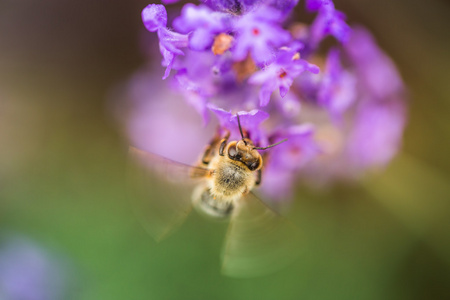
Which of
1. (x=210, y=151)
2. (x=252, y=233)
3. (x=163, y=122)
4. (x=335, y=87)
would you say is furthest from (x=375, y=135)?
(x=163, y=122)

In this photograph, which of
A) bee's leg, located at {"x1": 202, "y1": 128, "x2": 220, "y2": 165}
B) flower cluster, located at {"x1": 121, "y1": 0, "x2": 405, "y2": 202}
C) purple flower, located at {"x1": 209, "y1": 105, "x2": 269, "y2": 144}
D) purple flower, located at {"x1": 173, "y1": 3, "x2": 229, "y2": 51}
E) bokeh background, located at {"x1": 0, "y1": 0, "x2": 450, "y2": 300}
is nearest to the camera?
purple flower, located at {"x1": 173, "y1": 3, "x2": 229, "y2": 51}

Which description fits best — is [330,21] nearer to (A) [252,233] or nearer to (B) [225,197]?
(B) [225,197]

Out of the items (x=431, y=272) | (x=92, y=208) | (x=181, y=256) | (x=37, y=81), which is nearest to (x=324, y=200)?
(x=431, y=272)

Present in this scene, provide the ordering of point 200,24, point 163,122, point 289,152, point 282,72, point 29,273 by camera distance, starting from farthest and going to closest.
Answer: point 163,122 → point 29,273 → point 289,152 → point 282,72 → point 200,24

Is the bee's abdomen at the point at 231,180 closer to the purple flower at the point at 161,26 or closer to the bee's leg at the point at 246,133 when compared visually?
the bee's leg at the point at 246,133

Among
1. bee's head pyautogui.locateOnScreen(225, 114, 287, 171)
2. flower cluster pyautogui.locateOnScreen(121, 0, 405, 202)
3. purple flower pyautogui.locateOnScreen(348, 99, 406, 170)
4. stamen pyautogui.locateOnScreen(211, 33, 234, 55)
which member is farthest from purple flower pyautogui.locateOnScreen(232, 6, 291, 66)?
purple flower pyautogui.locateOnScreen(348, 99, 406, 170)

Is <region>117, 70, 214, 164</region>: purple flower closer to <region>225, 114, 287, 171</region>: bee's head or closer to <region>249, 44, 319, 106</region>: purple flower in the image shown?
<region>225, 114, 287, 171</region>: bee's head
